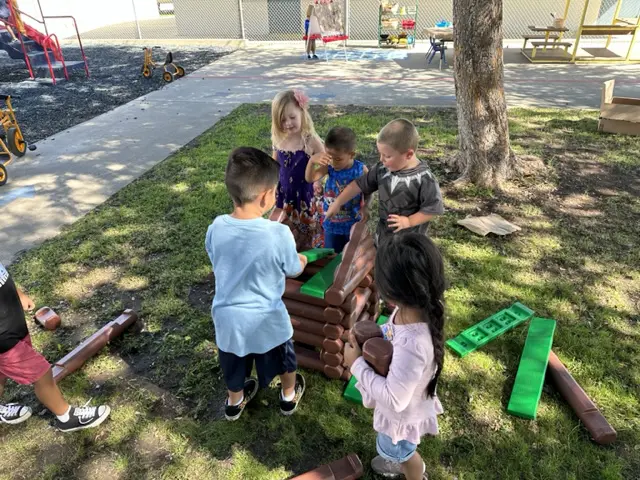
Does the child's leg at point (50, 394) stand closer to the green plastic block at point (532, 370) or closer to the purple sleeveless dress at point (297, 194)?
the purple sleeveless dress at point (297, 194)

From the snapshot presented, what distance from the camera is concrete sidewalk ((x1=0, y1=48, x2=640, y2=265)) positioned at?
5973 mm

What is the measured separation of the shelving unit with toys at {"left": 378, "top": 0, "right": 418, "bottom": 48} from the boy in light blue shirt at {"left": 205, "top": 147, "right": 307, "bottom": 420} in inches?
604

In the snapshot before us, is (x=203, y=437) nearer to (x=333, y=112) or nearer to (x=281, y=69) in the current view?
(x=333, y=112)

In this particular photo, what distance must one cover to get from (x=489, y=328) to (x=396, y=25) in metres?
15.6

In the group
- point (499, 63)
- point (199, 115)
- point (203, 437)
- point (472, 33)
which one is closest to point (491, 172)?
point (499, 63)

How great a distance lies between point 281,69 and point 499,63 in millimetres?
9258

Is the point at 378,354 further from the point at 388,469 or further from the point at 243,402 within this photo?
the point at 243,402

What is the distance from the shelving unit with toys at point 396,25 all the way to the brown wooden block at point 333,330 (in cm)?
1517

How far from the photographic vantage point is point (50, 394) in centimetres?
271

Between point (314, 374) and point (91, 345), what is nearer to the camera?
point (314, 374)

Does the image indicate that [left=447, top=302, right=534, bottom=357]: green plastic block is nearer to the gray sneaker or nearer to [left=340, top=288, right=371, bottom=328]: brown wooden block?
[left=340, top=288, right=371, bottom=328]: brown wooden block

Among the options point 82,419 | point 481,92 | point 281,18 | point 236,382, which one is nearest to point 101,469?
point 82,419

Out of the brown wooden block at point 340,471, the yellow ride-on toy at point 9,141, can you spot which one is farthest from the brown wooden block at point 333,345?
the yellow ride-on toy at point 9,141

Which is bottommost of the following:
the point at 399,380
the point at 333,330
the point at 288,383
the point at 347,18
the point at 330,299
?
the point at 288,383
